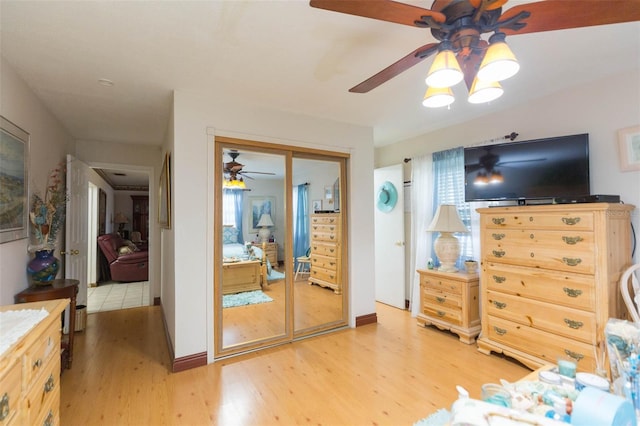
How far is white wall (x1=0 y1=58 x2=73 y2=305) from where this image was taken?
2.12 m

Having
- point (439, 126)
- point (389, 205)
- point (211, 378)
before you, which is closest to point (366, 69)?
point (439, 126)

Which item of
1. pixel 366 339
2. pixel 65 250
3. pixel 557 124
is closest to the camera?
pixel 557 124

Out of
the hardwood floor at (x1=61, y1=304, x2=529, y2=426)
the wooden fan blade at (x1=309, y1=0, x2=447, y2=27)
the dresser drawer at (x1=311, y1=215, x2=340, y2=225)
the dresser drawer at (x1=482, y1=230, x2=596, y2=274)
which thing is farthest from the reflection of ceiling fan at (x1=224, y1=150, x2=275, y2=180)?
the dresser drawer at (x1=482, y1=230, x2=596, y2=274)

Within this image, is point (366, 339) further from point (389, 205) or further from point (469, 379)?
point (389, 205)

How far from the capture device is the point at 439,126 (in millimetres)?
3766

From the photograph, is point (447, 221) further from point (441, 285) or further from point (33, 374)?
point (33, 374)

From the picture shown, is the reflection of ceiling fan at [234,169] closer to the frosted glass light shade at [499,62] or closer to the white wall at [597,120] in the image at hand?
the frosted glass light shade at [499,62]

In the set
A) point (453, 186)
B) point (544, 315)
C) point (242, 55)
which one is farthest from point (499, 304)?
point (242, 55)

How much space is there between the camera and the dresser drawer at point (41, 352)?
1230 millimetres

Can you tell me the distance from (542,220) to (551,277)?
18.6 inches

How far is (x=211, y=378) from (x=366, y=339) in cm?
159

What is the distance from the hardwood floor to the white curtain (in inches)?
28.0

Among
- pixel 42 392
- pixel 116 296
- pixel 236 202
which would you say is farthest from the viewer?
pixel 116 296

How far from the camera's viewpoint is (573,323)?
2.30 metres
